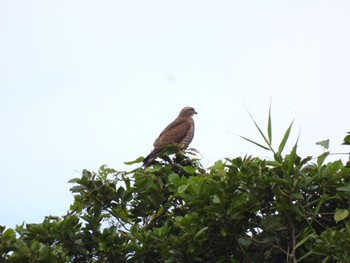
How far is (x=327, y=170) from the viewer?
6.15 m

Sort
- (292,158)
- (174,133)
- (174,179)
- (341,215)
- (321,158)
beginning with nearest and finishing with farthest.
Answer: (341,215), (292,158), (321,158), (174,179), (174,133)

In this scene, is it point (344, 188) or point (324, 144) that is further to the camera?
point (324, 144)

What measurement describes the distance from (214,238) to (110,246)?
2.98 ft

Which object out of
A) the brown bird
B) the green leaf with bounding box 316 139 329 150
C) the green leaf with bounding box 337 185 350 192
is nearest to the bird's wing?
the brown bird

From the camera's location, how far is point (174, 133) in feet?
43.4

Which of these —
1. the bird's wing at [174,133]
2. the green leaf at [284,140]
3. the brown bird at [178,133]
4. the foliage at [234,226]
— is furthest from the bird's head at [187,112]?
the green leaf at [284,140]

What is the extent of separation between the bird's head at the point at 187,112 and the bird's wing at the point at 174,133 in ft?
1.56

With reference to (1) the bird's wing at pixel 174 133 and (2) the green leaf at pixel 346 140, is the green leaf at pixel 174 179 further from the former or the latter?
(1) the bird's wing at pixel 174 133

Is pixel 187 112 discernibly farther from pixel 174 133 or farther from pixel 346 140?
pixel 346 140

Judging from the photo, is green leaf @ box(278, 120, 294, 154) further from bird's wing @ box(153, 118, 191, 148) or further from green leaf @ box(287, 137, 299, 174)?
bird's wing @ box(153, 118, 191, 148)

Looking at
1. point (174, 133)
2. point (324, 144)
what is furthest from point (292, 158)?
point (174, 133)

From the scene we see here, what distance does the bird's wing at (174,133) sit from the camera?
1282cm

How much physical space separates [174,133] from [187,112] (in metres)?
1.57

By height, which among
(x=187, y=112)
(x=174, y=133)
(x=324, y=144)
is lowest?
(x=324, y=144)
